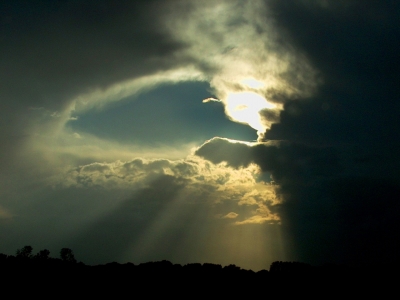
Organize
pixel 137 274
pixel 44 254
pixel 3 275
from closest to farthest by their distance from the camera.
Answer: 1. pixel 3 275
2. pixel 137 274
3. pixel 44 254

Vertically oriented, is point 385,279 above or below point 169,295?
above

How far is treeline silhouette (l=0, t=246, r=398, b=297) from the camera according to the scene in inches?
2926

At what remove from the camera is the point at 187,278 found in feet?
267

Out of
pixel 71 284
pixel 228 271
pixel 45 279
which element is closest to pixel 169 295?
pixel 228 271

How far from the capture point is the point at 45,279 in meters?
72.9

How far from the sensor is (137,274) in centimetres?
7950

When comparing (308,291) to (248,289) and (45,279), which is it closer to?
(248,289)

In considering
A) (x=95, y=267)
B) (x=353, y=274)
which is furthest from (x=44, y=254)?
(x=353, y=274)

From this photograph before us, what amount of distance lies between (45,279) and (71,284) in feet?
18.2

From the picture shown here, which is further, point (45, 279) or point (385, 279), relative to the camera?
point (385, 279)

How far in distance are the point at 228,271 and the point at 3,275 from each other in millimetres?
50542

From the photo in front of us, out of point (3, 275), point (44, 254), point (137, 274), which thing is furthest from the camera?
point (44, 254)

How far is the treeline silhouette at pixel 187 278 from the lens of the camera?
74.3m

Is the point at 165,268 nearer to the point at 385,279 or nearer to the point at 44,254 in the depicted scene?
the point at 385,279
